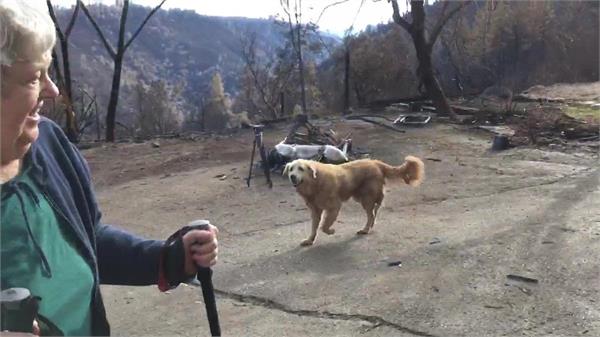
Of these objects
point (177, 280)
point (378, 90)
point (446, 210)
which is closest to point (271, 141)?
point (446, 210)

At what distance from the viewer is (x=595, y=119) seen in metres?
11.8

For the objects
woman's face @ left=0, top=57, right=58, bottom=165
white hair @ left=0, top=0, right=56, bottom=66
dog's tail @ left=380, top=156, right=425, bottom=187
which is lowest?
dog's tail @ left=380, top=156, right=425, bottom=187

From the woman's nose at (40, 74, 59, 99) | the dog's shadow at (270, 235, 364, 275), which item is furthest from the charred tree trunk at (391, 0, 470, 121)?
the woman's nose at (40, 74, 59, 99)

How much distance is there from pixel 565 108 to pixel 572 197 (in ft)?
24.8

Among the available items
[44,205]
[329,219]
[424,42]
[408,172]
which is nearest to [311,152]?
[408,172]

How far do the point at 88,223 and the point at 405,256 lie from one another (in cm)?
405

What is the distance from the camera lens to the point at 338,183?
240 inches

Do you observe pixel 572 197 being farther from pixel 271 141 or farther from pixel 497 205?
pixel 271 141

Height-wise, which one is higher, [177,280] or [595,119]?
[177,280]

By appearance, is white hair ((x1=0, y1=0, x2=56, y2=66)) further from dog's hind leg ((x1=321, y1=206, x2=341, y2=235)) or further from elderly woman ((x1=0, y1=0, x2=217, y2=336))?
dog's hind leg ((x1=321, y1=206, x2=341, y2=235))

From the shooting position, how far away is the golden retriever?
5980mm

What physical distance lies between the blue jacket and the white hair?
9.9 inches

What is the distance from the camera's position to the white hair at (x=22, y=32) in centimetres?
121

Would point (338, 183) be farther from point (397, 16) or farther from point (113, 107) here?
point (113, 107)
